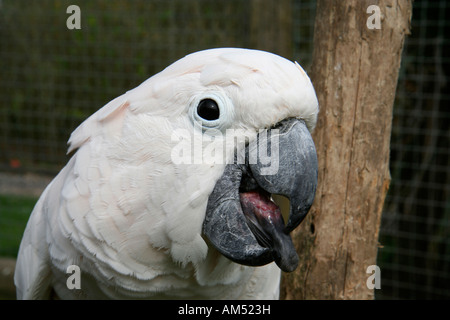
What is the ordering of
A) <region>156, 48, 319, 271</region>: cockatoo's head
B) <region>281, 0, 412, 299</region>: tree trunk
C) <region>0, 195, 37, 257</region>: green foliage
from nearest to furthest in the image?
<region>156, 48, 319, 271</region>: cockatoo's head
<region>281, 0, 412, 299</region>: tree trunk
<region>0, 195, 37, 257</region>: green foliage

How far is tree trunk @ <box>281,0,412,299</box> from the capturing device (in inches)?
76.2

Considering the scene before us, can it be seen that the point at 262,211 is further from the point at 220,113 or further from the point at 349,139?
the point at 349,139

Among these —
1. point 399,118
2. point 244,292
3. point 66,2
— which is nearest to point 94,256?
point 244,292

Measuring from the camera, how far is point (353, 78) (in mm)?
1955

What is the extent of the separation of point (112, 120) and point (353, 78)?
978 mm

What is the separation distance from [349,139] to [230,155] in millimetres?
731

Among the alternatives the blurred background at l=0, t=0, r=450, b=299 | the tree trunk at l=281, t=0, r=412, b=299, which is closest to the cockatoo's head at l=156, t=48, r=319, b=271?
the tree trunk at l=281, t=0, r=412, b=299

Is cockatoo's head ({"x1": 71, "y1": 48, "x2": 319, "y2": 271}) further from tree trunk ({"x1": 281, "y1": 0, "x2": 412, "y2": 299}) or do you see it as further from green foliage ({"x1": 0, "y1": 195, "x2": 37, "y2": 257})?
green foliage ({"x1": 0, "y1": 195, "x2": 37, "y2": 257})

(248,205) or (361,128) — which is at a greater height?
(361,128)

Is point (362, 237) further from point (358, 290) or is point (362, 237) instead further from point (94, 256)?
point (94, 256)

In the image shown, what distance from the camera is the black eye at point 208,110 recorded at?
1.42 meters

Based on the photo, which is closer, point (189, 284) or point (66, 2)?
point (189, 284)

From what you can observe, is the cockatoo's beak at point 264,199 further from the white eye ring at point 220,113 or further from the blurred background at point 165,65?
the blurred background at point 165,65

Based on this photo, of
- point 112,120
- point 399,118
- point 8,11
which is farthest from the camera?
point 8,11
